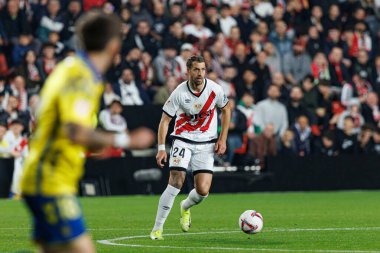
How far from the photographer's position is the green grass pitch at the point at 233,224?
12141 millimetres

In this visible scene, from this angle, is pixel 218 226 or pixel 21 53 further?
pixel 21 53

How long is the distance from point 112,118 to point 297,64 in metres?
6.10

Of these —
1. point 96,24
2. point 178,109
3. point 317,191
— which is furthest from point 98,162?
point 96,24

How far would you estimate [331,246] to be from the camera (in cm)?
1195

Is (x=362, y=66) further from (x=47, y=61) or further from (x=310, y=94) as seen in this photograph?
(x=47, y=61)

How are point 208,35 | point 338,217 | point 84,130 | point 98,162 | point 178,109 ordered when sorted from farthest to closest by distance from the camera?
point 208,35, point 98,162, point 338,217, point 178,109, point 84,130

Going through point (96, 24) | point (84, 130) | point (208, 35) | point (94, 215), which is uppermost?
point (208, 35)

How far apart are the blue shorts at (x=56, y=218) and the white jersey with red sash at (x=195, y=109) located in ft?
24.5

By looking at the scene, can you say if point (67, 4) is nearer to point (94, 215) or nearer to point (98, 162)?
point (98, 162)

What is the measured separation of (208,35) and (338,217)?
10.9m

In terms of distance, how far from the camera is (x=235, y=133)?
26.0 m

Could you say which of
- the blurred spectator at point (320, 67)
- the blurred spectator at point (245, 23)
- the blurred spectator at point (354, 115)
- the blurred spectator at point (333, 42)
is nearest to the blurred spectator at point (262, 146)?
the blurred spectator at point (354, 115)

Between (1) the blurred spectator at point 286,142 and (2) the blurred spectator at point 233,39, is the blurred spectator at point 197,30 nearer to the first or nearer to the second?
(2) the blurred spectator at point 233,39

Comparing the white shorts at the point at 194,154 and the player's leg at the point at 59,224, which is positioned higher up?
the white shorts at the point at 194,154
